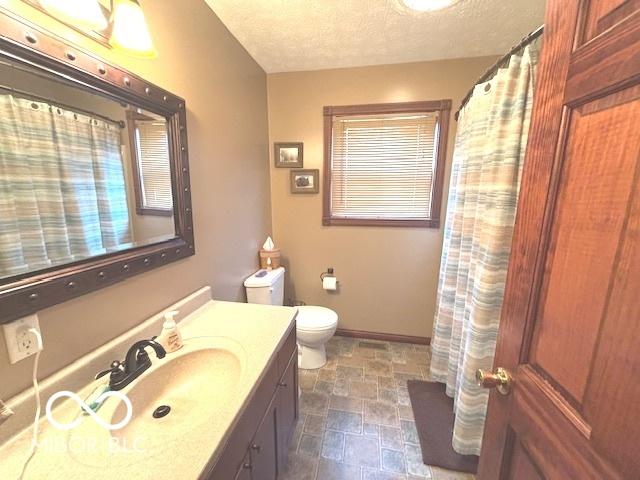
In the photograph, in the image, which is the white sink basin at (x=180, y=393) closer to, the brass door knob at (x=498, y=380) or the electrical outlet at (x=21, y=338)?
the electrical outlet at (x=21, y=338)

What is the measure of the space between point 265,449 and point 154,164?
124 centimetres

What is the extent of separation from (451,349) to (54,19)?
2311mm

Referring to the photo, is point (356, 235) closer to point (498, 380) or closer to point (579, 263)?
point (498, 380)

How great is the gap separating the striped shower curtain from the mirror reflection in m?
1.51

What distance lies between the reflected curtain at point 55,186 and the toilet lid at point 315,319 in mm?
1309

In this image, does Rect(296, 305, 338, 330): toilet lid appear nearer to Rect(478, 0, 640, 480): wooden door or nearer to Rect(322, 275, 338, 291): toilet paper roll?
Rect(322, 275, 338, 291): toilet paper roll

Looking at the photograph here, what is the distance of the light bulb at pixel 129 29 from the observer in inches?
32.2

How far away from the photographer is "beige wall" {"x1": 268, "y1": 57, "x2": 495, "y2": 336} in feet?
6.77

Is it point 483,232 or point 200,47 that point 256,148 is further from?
point 483,232

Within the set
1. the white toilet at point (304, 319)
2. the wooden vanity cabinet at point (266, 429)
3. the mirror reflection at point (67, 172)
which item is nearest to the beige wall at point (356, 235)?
the white toilet at point (304, 319)

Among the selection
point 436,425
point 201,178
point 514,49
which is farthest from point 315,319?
point 514,49


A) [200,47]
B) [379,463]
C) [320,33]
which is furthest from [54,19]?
[379,463]

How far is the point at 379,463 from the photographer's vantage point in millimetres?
1407

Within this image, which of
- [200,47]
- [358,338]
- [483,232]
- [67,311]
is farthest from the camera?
[358,338]
